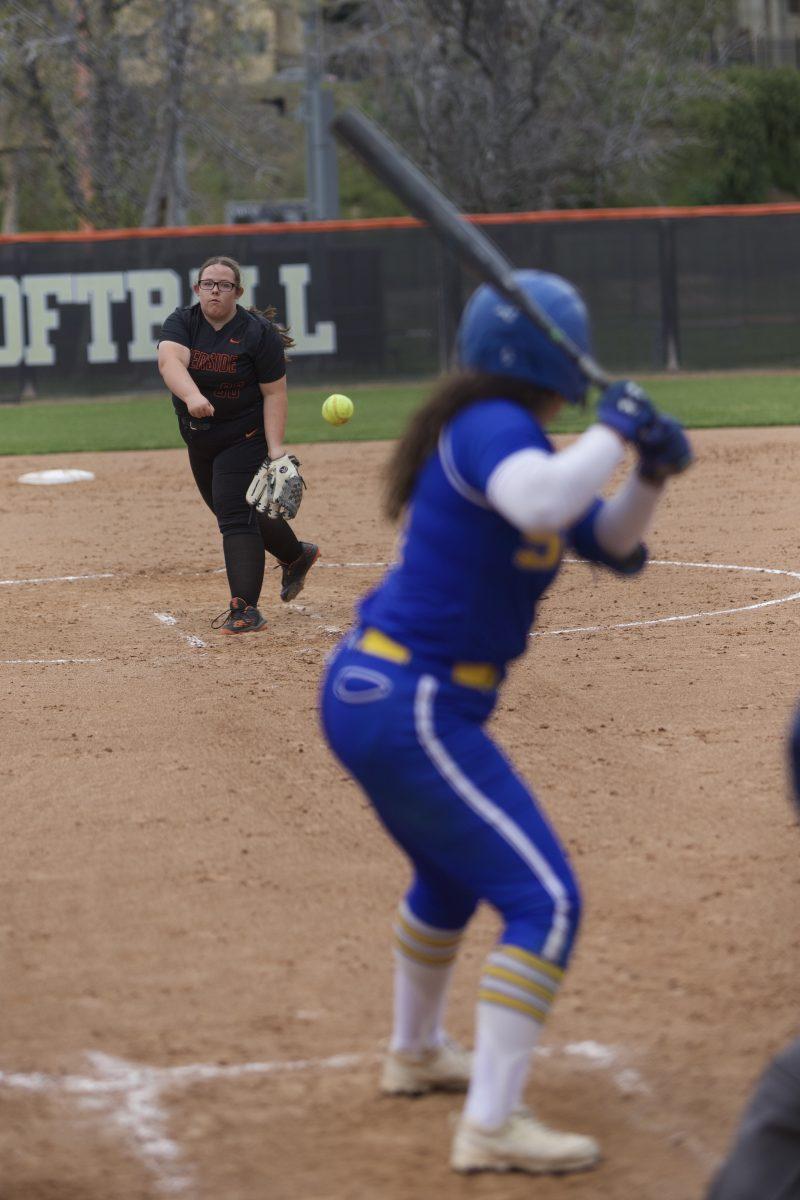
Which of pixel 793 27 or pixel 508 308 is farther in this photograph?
pixel 793 27

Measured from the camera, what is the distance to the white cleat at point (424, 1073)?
3.89 m

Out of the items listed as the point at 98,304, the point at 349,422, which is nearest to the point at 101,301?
the point at 98,304

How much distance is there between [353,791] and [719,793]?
1.38 meters

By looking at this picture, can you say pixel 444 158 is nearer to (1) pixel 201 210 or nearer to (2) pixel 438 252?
(1) pixel 201 210

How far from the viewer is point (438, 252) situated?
23672 millimetres

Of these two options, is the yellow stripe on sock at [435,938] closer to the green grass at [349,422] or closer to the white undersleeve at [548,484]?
the white undersleeve at [548,484]

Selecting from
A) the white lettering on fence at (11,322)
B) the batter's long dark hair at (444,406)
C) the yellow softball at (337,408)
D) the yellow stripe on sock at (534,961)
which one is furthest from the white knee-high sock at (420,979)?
the white lettering on fence at (11,322)

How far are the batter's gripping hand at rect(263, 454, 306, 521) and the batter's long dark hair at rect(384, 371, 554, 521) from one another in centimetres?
533

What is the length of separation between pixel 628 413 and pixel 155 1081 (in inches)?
77.9

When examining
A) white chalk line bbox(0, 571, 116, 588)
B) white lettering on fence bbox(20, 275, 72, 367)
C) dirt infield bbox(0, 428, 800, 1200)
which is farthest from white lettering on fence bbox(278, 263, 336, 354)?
dirt infield bbox(0, 428, 800, 1200)

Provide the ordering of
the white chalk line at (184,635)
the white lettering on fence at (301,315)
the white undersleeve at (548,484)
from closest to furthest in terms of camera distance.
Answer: the white undersleeve at (548,484) < the white chalk line at (184,635) < the white lettering on fence at (301,315)

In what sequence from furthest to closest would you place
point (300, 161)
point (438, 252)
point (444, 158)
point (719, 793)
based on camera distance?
point (300, 161) → point (444, 158) → point (438, 252) → point (719, 793)

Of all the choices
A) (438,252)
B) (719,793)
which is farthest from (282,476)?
(438,252)

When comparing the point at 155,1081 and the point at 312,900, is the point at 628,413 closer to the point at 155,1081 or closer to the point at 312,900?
the point at 155,1081
